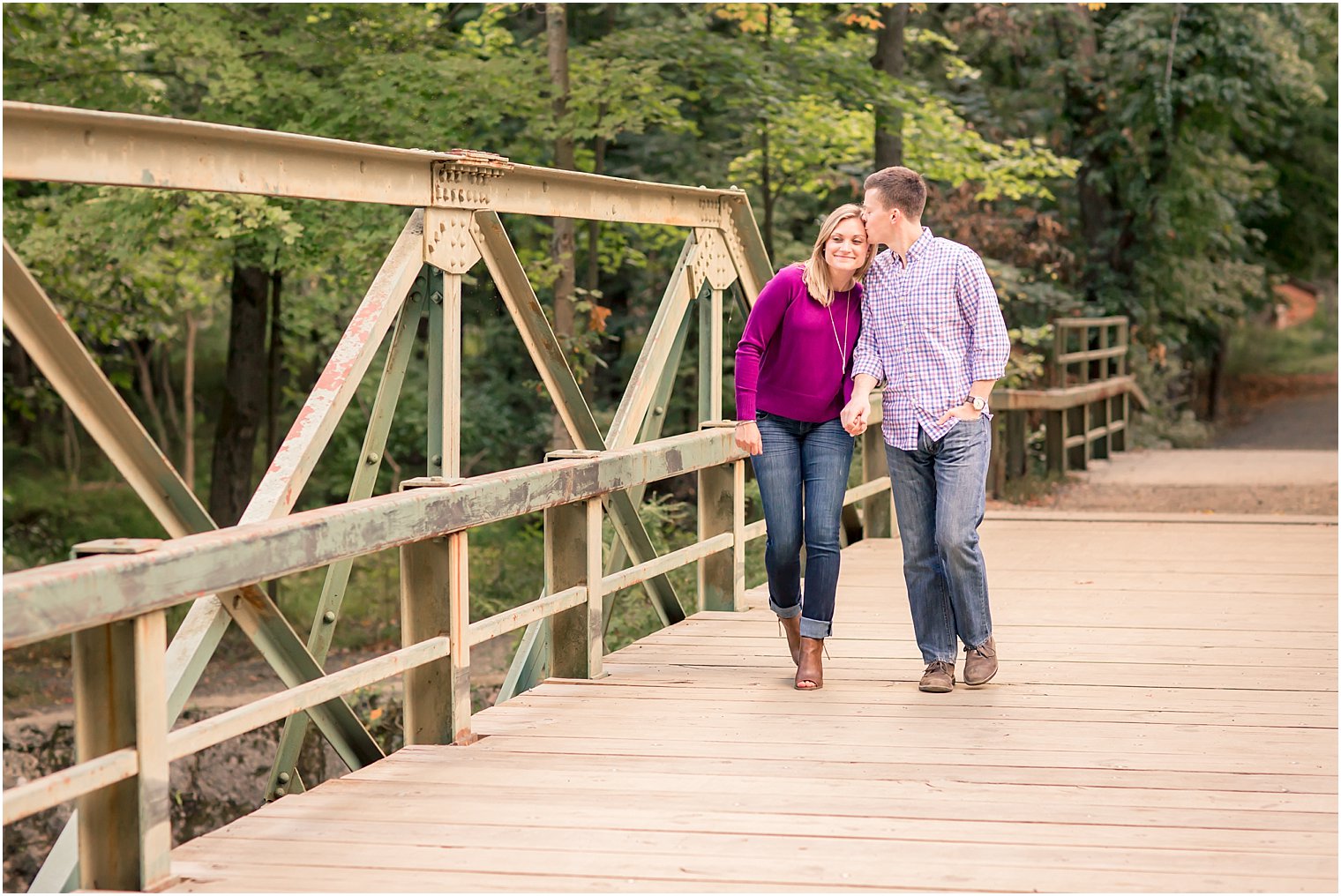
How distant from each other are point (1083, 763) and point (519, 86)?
10420mm

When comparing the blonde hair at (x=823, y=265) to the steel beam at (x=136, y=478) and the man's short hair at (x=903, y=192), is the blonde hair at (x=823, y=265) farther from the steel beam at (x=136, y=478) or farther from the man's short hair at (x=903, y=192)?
the steel beam at (x=136, y=478)

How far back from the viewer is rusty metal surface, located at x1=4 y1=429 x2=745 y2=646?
3.00 metres

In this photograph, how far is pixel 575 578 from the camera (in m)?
5.56

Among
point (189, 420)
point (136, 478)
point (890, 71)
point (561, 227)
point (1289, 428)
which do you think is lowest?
point (1289, 428)

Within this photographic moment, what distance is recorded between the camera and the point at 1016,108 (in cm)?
2288

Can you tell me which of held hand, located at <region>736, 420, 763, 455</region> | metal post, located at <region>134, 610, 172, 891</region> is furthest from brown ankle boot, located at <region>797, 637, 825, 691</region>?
metal post, located at <region>134, 610, 172, 891</region>

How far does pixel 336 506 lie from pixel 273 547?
36cm

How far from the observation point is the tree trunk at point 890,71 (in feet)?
49.8

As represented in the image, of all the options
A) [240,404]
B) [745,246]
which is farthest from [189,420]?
[745,246]

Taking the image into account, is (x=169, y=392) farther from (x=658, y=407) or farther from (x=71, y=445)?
(x=658, y=407)

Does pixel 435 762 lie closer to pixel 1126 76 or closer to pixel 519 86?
pixel 519 86

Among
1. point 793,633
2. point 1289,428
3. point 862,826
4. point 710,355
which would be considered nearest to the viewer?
point 862,826

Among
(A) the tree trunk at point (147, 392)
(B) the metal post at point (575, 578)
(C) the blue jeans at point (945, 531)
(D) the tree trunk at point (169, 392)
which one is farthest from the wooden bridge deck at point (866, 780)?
(D) the tree trunk at point (169, 392)

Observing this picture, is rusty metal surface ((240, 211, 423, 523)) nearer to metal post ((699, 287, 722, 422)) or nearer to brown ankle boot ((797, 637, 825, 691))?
brown ankle boot ((797, 637, 825, 691))
